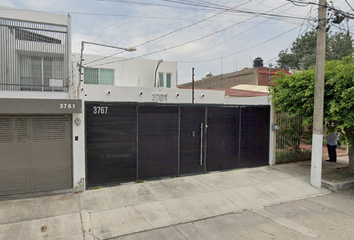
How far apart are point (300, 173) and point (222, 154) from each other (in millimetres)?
2789

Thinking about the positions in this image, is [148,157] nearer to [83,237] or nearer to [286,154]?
[83,237]

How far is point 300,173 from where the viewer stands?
7953 mm

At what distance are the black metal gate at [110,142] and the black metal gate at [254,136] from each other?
4.00 metres

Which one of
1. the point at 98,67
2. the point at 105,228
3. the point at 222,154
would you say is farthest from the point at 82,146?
the point at 98,67

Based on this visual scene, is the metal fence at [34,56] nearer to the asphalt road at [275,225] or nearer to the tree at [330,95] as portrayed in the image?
the asphalt road at [275,225]

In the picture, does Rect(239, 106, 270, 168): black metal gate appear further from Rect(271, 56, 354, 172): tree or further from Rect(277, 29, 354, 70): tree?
Rect(277, 29, 354, 70): tree

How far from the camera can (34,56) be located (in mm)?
6457

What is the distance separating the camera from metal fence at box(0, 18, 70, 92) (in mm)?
6082

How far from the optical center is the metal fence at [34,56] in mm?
6082

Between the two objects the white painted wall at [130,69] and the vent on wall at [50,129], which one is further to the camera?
the white painted wall at [130,69]

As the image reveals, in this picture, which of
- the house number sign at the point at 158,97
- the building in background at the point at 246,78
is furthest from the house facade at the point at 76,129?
the building in background at the point at 246,78

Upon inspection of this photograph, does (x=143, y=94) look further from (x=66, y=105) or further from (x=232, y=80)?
(x=232, y=80)

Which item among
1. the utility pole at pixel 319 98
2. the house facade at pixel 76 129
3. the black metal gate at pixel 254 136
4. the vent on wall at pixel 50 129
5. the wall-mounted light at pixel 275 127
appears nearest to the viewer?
the house facade at pixel 76 129

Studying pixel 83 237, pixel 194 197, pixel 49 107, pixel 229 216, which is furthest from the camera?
pixel 194 197
